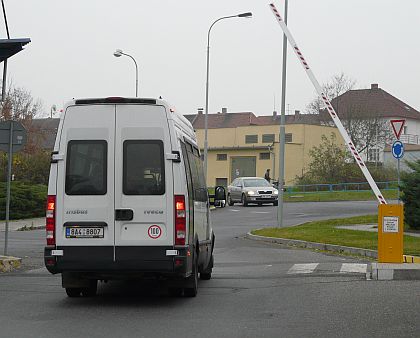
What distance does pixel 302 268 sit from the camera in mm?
15250

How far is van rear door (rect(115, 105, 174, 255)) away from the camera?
1050 cm

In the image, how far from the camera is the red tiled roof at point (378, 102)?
3113 inches

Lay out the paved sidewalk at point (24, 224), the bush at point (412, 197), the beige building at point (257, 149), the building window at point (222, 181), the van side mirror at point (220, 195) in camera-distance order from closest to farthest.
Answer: the van side mirror at point (220, 195), the bush at point (412, 197), the paved sidewalk at point (24, 224), the beige building at point (257, 149), the building window at point (222, 181)

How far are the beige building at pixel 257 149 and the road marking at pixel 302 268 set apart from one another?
192ft

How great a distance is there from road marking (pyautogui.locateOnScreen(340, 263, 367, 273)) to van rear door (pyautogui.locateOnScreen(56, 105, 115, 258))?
18.4 feet

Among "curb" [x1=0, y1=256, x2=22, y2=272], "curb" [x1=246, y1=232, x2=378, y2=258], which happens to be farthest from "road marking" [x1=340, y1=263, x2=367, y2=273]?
"curb" [x1=0, y1=256, x2=22, y2=272]

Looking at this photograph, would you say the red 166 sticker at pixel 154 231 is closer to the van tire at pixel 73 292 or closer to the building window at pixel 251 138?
the van tire at pixel 73 292

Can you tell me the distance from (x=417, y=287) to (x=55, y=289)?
5.55 meters

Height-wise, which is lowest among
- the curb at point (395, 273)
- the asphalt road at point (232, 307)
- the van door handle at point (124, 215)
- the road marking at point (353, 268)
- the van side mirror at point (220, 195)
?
the asphalt road at point (232, 307)

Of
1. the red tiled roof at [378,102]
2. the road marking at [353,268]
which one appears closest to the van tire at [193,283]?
the road marking at [353,268]

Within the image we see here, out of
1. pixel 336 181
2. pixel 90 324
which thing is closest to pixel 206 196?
pixel 90 324

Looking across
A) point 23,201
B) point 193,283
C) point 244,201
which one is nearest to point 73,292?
point 193,283

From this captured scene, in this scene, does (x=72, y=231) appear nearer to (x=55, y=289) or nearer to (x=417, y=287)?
(x=55, y=289)

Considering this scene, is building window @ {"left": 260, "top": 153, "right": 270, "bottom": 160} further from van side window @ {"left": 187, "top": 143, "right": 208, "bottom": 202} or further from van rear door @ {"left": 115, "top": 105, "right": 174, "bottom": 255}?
van rear door @ {"left": 115, "top": 105, "right": 174, "bottom": 255}
